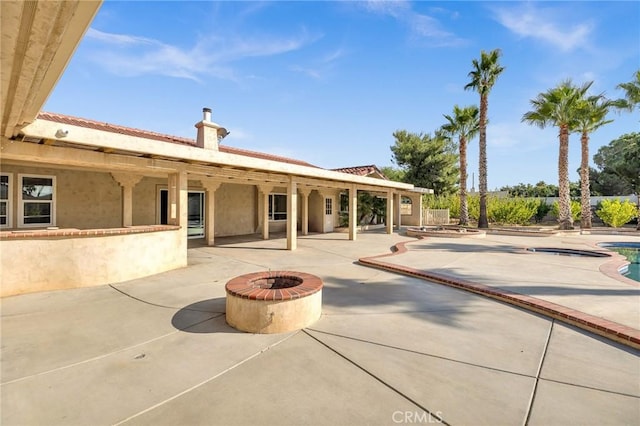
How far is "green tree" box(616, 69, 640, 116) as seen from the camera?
18.9 metres

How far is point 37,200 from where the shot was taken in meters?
9.70

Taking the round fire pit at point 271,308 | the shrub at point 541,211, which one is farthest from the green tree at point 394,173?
the round fire pit at point 271,308

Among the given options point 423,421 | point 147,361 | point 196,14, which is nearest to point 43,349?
point 147,361

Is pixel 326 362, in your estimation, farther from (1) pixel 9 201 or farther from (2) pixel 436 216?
(2) pixel 436 216

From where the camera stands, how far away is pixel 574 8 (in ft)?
31.7

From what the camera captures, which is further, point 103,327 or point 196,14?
point 196,14

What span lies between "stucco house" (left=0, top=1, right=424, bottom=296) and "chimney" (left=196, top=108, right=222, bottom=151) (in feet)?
0.12

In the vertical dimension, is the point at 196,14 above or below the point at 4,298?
above

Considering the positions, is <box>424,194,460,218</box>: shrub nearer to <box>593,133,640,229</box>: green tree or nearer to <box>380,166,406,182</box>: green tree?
<box>380,166,406,182</box>: green tree

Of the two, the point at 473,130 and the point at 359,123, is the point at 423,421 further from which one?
the point at 473,130

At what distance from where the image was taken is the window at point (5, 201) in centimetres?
906

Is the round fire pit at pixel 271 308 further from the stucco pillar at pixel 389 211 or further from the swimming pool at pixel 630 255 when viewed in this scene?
the stucco pillar at pixel 389 211

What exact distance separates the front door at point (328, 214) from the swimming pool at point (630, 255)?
47.2ft

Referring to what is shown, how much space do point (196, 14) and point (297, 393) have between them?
11169 mm
